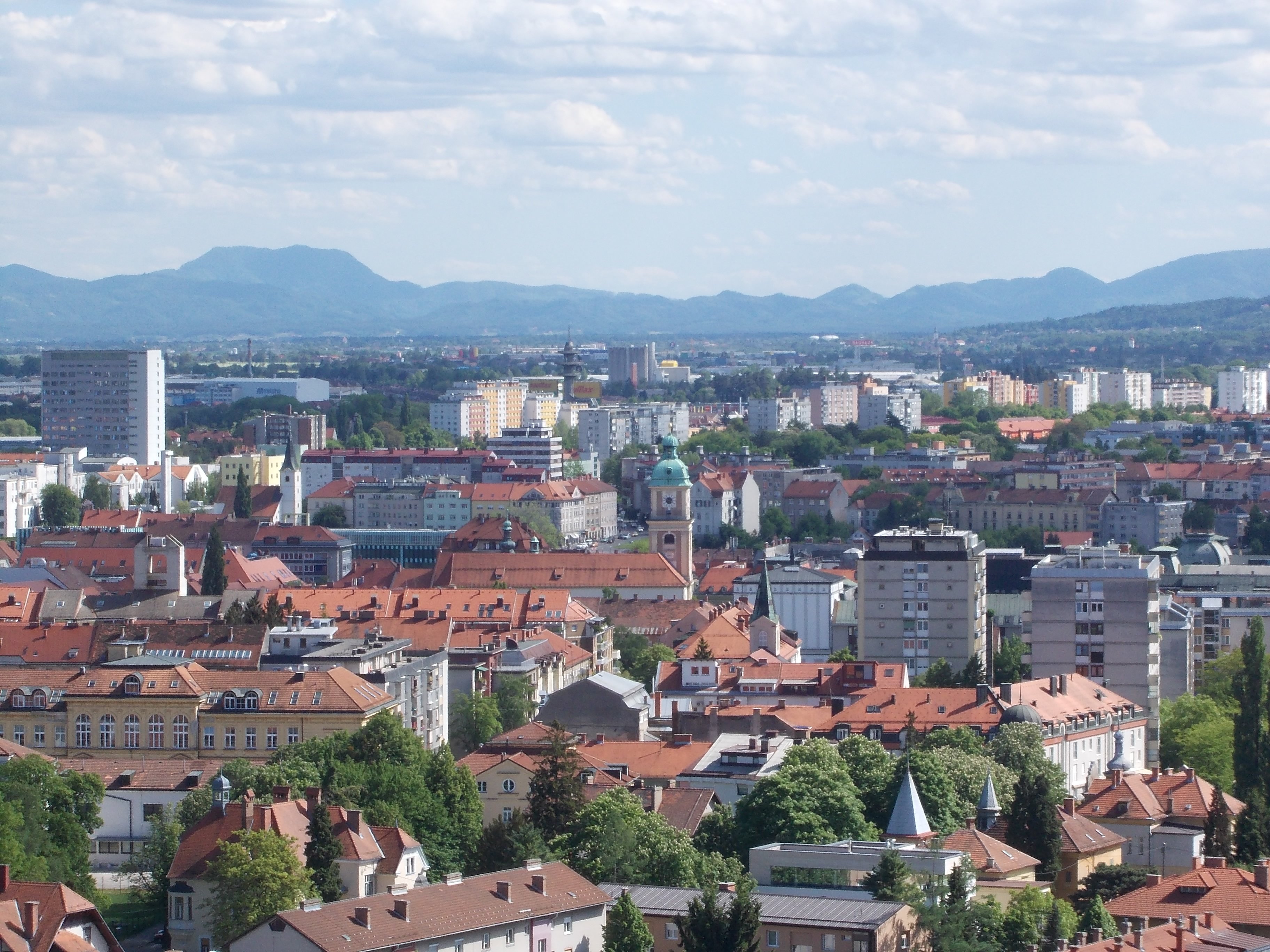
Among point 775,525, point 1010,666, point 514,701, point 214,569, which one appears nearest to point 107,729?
point 514,701

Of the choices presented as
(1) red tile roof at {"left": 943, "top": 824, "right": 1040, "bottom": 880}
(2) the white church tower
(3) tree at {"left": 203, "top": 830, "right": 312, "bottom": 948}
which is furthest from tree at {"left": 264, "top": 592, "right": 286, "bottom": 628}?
(2) the white church tower

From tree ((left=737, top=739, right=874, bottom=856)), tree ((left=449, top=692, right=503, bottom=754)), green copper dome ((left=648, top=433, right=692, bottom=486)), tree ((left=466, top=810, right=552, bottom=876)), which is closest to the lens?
tree ((left=466, top=810, right=552, bottom=876))

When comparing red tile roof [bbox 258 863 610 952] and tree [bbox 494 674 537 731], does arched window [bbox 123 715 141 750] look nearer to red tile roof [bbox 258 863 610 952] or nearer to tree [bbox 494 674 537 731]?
tree [bbox 494 674 537 731]

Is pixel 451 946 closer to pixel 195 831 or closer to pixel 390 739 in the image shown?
pixel 195 831

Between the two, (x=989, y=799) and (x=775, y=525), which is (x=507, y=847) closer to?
(x=989, y=799)

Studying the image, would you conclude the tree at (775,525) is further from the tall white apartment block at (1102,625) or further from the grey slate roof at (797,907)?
the grey slate roof at (797,907)

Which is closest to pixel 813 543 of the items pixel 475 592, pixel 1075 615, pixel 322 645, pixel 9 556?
pixel 9 556
